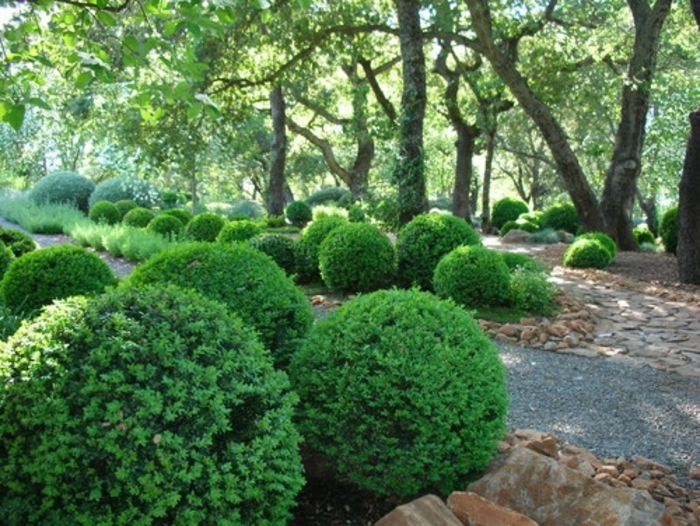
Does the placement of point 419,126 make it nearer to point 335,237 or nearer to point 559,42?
point 335,237

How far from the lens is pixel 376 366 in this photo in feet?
9.90

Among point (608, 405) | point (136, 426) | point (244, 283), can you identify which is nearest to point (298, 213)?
point (608, 405)

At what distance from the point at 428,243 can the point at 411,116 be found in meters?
2.51

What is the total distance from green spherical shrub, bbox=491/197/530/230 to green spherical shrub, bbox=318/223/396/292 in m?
15.7

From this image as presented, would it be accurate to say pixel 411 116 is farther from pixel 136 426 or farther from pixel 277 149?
pixel 277 149

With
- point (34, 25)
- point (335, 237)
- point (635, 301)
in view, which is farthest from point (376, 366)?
point (635, 301)

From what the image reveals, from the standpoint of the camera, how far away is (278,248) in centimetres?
993

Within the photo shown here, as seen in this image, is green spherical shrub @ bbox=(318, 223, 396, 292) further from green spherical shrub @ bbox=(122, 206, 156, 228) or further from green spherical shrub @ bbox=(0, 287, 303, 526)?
green spherical shrub @ bbox=(122, 206, 156, 228)

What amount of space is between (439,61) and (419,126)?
7451mm

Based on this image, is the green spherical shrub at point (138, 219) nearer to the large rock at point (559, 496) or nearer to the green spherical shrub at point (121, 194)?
the green spherical shrub at point (121, 194)

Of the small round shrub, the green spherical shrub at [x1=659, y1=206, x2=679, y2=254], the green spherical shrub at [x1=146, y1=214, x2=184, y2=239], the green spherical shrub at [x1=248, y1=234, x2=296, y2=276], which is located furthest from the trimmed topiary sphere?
the small round shrub

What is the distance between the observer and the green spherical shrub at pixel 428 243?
8711 millimetres

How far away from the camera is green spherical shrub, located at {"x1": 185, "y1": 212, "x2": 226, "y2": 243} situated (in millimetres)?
13500

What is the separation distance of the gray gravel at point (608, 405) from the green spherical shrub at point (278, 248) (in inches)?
175
